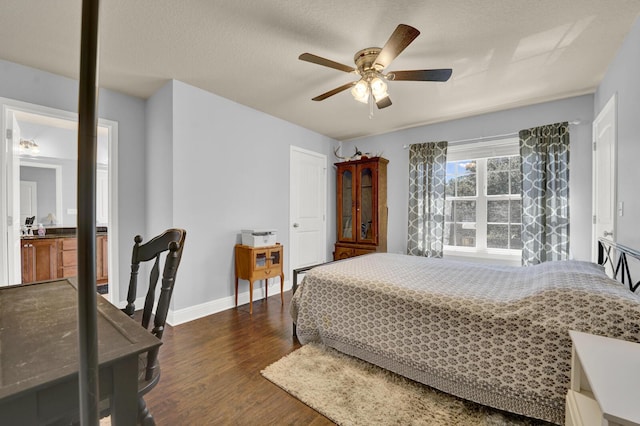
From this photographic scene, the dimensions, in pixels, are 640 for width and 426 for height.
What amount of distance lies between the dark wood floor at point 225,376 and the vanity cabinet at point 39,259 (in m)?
2.56

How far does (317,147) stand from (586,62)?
318 centimetres

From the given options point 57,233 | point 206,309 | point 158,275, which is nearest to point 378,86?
point 158,275

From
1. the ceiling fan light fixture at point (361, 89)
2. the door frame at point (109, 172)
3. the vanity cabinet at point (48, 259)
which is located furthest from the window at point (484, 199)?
the vanity cabinet at point (48, 259)

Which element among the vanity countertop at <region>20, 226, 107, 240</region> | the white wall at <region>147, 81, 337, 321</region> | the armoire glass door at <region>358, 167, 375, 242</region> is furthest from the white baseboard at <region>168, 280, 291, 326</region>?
the vanity countertop at <region>20, 226, 107, 240</region>

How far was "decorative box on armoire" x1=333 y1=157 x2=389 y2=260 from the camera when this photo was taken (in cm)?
425

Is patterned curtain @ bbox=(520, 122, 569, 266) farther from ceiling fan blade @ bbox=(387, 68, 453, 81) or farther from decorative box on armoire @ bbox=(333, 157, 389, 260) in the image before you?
ceiling fan blade @ bbox=(387, 68, 453, 81)

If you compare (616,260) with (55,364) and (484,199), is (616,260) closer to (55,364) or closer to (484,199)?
(484,199)

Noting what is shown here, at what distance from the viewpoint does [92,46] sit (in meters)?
0.32

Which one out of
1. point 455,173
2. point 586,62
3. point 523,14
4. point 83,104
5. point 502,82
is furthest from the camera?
A: point 455,173

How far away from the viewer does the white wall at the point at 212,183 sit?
2.83 m

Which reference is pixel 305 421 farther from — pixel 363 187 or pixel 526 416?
pixel 363 187

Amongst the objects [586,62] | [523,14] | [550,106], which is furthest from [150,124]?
[550,106]

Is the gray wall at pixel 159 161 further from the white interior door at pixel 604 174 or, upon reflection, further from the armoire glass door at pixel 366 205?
the white interior door at pixel 604 174

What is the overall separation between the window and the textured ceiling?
30.9 inches
